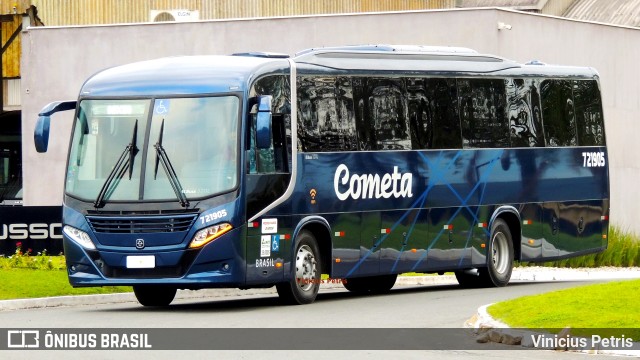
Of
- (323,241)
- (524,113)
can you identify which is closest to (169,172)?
(323,241)

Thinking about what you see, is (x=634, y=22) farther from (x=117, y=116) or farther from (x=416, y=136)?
(x=117, y=116)

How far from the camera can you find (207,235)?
20.2 meters

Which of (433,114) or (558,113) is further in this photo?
(558,113)

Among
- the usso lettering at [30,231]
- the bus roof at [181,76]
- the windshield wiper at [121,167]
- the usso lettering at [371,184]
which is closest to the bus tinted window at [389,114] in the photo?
the usso lettering at [371,184]

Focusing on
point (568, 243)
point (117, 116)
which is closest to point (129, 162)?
point (117, 116)

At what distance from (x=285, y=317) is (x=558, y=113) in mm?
10342

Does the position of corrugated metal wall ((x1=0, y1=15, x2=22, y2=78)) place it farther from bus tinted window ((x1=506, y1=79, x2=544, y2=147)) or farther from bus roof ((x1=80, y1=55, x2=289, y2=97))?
bus roof ((x1=80, y1=55, x2=289, y2=97))

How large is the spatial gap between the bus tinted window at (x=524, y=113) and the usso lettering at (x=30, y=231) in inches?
420

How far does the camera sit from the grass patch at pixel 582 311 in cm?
1512

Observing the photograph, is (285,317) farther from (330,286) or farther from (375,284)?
(330,286)

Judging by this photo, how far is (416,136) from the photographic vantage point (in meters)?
24.4

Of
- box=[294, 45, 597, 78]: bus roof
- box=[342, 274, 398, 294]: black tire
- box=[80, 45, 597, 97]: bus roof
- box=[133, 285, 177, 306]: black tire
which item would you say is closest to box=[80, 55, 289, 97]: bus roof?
box=[80, 45, 597, 97]: bus roof

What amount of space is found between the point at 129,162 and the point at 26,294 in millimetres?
3851

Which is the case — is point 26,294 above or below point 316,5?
below
